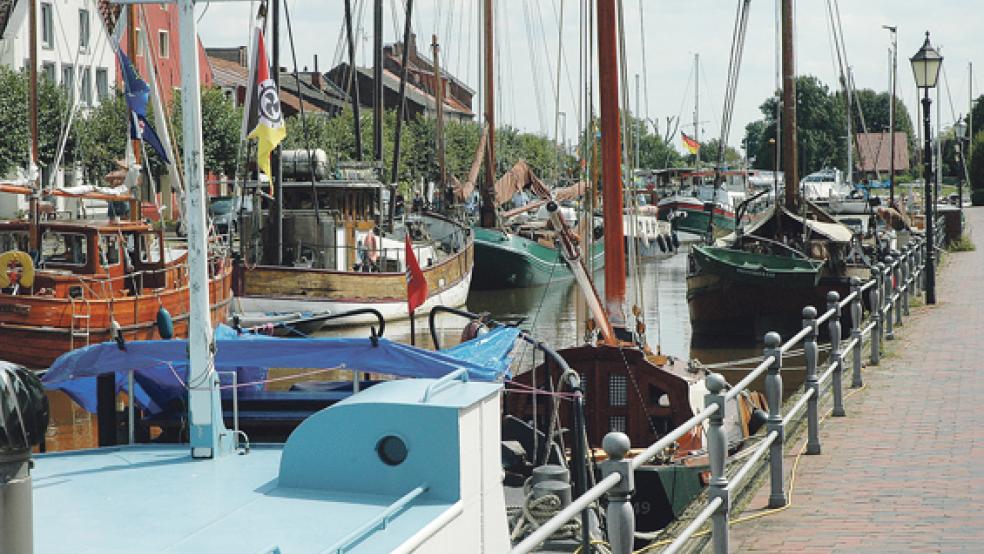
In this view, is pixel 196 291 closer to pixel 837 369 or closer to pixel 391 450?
pixel 391 450

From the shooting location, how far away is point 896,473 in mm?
9820

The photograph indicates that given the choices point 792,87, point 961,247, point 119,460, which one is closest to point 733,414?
point 119,460

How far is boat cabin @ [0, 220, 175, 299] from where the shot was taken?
25.5 metres

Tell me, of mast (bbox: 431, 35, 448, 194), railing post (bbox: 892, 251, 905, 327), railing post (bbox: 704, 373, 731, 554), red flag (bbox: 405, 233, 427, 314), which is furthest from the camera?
mast (bbox: 431, 35, 448, 194)

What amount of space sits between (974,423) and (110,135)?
47.6 m

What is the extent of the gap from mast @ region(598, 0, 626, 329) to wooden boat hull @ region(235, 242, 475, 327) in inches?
722

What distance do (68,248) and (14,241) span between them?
1.02m

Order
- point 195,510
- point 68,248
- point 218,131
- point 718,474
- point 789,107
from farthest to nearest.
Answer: point 218,131, point 789,107, point 68,248, point 718,474, point 195,510

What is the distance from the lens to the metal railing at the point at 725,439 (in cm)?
548

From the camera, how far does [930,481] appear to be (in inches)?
372

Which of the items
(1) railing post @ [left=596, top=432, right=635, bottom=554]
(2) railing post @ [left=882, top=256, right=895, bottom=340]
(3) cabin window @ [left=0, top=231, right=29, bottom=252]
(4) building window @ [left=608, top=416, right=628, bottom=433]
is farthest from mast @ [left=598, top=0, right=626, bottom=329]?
(3) cabin window @ [left=0, top=231, right=29, bottom=252]

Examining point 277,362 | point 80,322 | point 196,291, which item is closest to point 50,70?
point 80,322

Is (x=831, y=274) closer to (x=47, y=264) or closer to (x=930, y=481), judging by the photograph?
(x=47, y=264)

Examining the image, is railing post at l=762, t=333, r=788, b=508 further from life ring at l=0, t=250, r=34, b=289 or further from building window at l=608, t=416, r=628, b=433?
life ring at l=0, t=250, r=34, b=289
